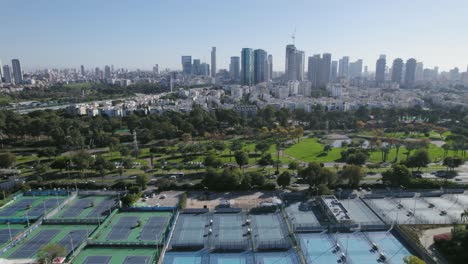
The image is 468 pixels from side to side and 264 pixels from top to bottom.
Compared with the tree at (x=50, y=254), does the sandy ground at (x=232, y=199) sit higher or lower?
lower

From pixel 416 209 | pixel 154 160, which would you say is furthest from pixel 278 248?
pixel 154 160

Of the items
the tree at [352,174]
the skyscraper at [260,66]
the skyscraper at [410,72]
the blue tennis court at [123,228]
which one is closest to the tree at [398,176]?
the tree at [352,174]

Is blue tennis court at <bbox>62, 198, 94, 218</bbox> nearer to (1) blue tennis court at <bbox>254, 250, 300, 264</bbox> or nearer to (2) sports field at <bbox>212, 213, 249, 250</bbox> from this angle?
(2) sports field at <bbox>212, 213, 249, 250</bbox>

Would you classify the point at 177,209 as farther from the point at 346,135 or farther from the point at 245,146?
the point at 346,135

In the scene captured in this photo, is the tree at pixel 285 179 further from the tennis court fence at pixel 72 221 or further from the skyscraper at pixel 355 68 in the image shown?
the skyscraper at pixel 355 68

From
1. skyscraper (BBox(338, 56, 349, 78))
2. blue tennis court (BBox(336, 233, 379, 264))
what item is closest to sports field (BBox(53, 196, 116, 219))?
blue tennis court (BBox(336, 233, 379, 264))
